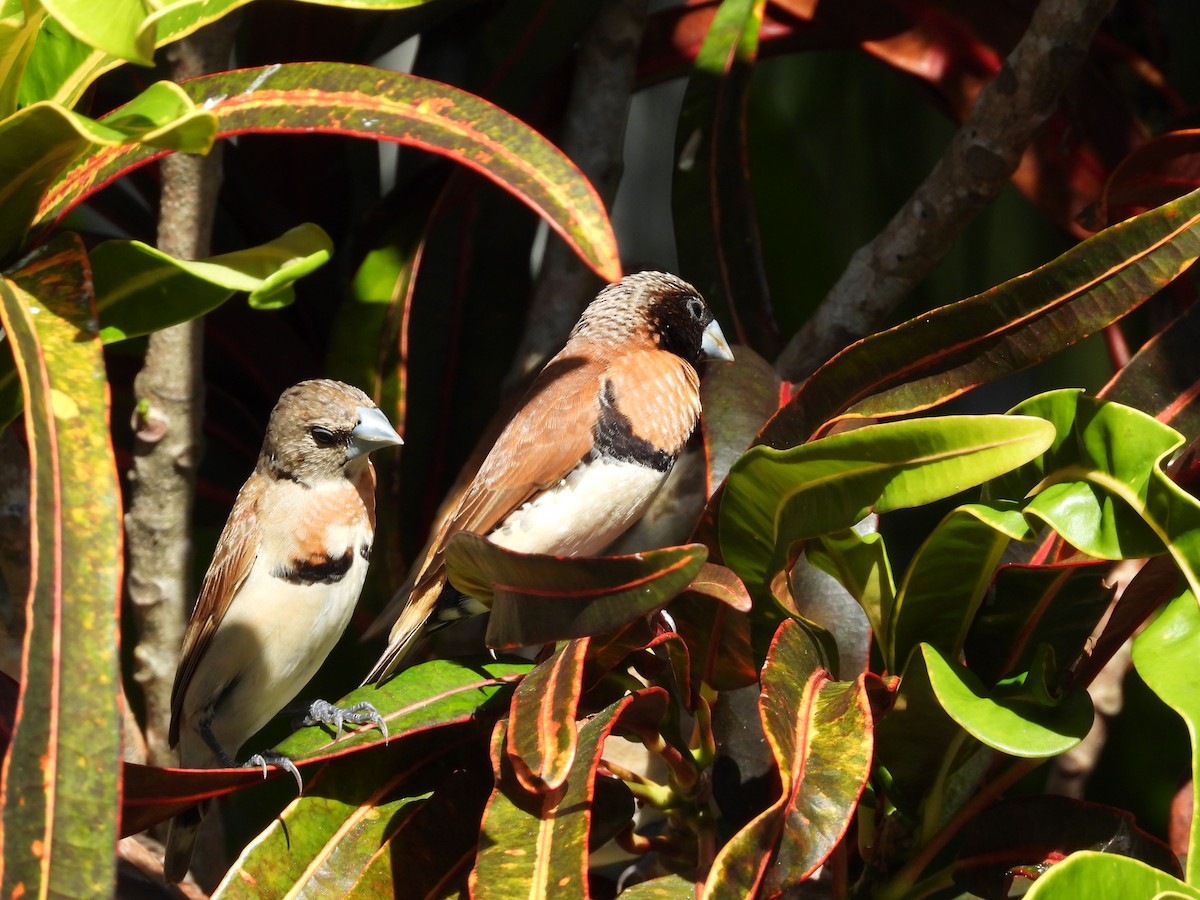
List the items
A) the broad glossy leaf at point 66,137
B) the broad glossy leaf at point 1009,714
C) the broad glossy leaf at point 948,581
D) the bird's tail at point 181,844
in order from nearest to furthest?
the broad glossy leaf at point 66,137 → the broad glossy leaf at point 1009,714 → the broad glossy leaf at point 948,581 → the bird's tail at point 181,844

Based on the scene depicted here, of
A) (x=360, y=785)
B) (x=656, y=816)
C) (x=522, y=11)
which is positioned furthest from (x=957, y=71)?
(x=360, y=785)

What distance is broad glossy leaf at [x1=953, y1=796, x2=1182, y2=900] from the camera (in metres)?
1.22

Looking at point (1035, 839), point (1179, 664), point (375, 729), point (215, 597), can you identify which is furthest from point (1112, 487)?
point (215, 597)

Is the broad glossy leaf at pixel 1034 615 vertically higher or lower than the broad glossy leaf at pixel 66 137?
lower

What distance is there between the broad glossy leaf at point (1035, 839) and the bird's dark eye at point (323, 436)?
0.97m

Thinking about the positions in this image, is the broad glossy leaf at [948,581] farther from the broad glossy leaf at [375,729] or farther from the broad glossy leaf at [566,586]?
the broad glossy leaf at [375,729]

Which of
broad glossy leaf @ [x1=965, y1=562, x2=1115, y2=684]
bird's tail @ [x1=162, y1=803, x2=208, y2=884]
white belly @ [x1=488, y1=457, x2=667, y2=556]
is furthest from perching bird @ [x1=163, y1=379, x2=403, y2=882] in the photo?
broad glossy leaf @ [x1=965, y1=562, x2=1115, y2=684]

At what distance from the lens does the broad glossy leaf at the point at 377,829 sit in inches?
44.8

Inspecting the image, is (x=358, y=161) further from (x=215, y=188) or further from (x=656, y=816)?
(x=656, y=816)

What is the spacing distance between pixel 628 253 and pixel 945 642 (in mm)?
1675

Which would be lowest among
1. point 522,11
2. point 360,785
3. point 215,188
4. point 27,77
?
point 360,785

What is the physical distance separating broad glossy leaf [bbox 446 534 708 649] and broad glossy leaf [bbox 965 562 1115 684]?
0.49 meters

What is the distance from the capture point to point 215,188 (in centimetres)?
163

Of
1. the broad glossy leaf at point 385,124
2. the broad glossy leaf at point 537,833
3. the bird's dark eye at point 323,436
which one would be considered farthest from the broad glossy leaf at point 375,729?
the broad glossy leaf at point 385,124
